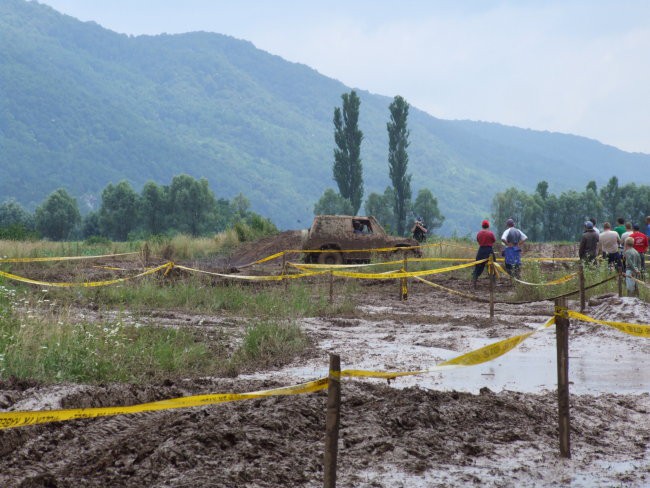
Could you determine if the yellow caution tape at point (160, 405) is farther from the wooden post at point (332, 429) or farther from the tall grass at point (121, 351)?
the tall grass at point (121, 351)

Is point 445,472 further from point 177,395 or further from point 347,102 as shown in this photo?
point 347,102

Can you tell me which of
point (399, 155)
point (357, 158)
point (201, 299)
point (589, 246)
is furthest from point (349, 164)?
point (201, 299)

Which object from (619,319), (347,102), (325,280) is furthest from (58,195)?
(619,319)

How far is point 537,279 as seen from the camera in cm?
1853

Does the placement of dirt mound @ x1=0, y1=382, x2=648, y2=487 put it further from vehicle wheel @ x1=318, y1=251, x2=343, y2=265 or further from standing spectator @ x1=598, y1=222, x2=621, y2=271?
vehicle wheel @ x1=318, y1=251, x2=343, y2=265

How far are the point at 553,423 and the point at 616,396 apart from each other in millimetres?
1609

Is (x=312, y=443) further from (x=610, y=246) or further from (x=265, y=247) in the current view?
(x=265, y=247)

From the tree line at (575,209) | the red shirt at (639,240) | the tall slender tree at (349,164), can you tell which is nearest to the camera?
the red shirt at (639,240)

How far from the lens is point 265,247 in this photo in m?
35.4

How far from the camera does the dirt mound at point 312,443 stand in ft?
18.3

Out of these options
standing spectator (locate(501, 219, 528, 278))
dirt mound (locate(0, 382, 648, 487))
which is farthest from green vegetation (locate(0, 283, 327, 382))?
standing spectator (locate(501, 219, 528, 278))

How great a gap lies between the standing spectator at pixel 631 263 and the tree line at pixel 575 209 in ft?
288

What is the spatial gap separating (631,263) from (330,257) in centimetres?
1336

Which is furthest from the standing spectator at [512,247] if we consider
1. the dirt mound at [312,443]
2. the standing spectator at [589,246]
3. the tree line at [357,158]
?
the tree line at [357,158]
